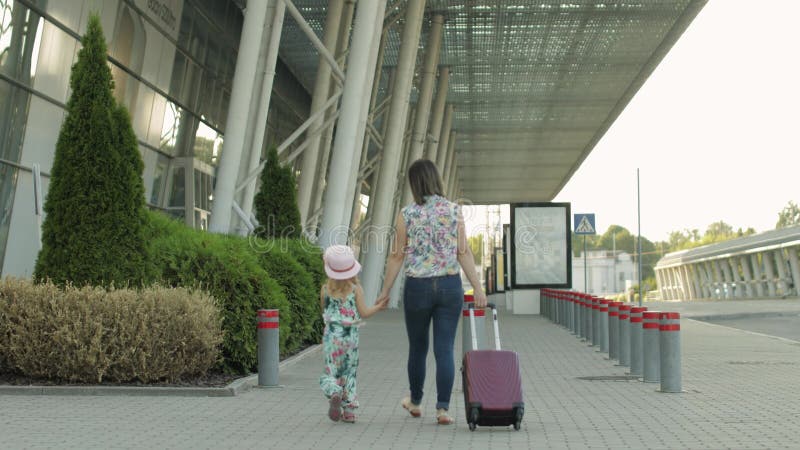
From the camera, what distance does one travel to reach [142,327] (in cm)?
1123

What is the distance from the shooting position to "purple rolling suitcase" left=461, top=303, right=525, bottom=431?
8.28m

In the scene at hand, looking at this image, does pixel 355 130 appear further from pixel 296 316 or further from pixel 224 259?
pixel 224 259

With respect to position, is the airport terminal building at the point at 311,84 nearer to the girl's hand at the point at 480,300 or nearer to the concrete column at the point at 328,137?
the concrete column at the point at 328,137

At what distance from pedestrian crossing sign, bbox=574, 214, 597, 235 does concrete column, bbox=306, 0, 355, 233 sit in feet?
24.7

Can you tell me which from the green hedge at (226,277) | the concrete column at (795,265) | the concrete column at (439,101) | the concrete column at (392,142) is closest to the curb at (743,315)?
the concrete column at (392,142)

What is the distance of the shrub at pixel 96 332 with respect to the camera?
36.6 ft

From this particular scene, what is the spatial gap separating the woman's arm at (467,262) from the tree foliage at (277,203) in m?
14.4

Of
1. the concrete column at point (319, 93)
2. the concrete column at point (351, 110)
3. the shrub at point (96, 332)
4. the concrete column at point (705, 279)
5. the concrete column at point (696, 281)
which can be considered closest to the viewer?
the shrub at point (96, 332)

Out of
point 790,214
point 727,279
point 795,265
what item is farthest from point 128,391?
point 790,214

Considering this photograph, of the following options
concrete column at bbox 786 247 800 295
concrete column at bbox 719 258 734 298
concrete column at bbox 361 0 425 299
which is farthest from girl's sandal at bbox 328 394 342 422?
concrete column at bbox 719 258 734 298

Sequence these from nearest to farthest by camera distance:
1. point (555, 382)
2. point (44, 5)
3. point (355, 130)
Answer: point (555, 382) → point (44, 5) → point (355, 130)

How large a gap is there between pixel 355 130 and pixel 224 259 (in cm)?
1159

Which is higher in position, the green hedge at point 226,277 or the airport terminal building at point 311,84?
the airport terminal building at point 311,84

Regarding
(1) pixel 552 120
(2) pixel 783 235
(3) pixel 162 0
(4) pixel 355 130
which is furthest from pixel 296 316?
(1) pixel 552 120
